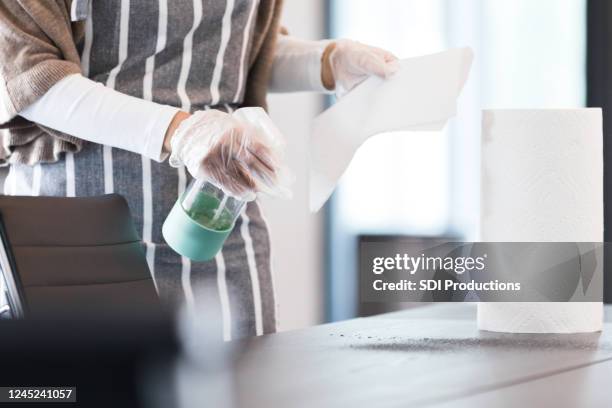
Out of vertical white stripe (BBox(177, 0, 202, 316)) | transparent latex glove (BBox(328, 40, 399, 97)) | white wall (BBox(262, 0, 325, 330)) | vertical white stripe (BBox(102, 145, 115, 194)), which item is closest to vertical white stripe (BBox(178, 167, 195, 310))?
vertical white stripe (BBox(177, 0, 202, 316))

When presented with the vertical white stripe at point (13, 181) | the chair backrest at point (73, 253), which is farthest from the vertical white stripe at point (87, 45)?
the chair backrest at point (73, 253)

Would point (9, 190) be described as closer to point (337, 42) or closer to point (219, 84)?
point (219, 84)

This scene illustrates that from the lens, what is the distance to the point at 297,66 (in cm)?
183

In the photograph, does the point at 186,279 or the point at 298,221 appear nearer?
the point at 186,279

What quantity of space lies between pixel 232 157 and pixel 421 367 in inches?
20.3

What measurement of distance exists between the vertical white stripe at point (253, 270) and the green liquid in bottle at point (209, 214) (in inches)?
12.5

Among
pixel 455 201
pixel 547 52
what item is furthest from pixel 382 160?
pixel 547 52

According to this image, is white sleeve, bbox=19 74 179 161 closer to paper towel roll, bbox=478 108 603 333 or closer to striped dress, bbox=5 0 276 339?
striped dress, bbox=5 0 276 339

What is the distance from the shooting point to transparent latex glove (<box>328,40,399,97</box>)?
4.92ft

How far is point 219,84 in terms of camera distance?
1.66 metres

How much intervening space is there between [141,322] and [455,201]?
3078mm

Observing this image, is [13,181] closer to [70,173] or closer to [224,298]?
[70,173]

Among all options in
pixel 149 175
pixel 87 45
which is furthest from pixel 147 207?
pixel 87 45

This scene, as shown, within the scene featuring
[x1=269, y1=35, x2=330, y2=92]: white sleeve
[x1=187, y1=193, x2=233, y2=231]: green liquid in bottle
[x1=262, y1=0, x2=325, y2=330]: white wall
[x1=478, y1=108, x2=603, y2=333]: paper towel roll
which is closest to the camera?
[x1=478, y1=108, x2=603, y2=333]: paper towel roll
